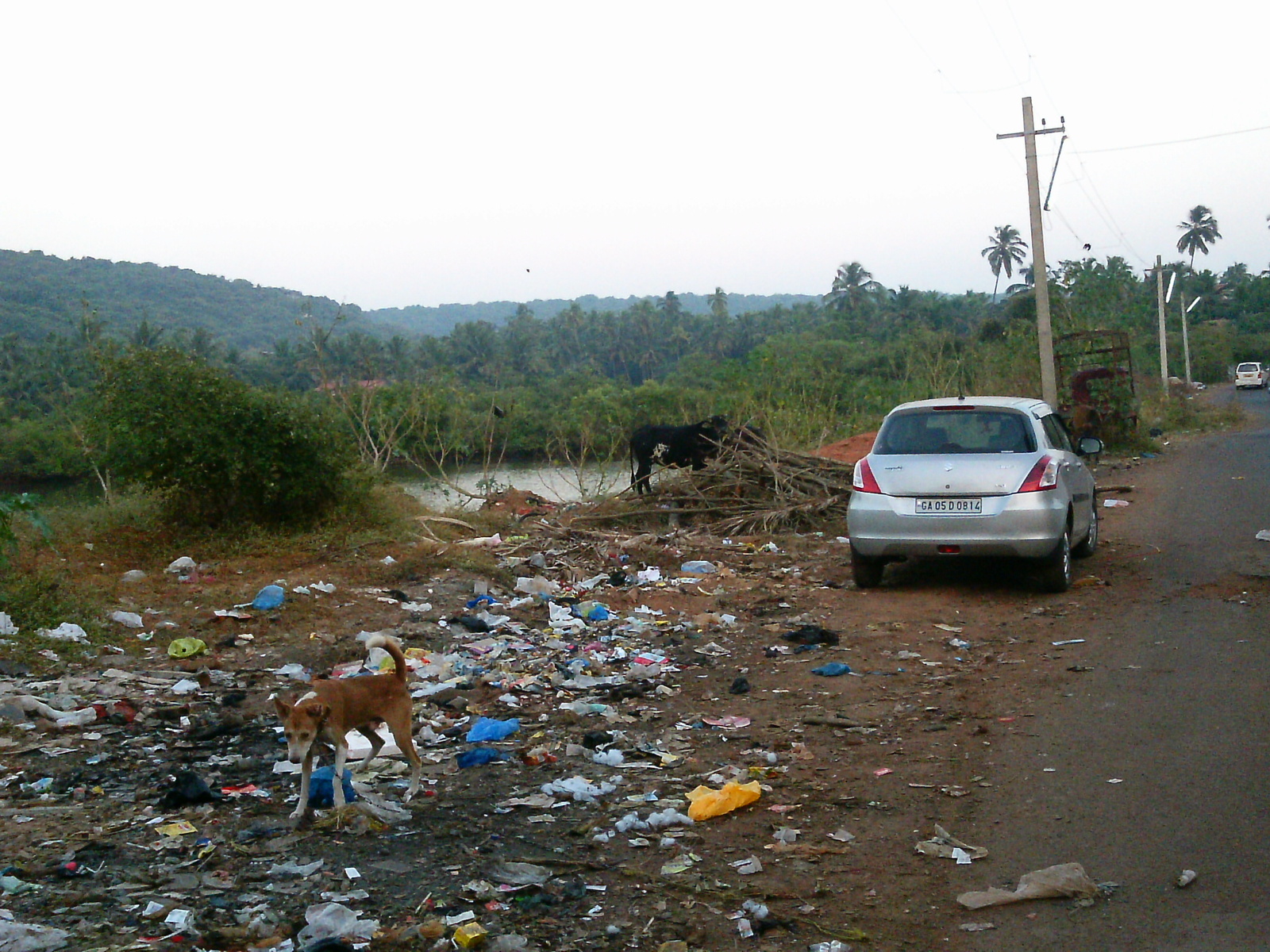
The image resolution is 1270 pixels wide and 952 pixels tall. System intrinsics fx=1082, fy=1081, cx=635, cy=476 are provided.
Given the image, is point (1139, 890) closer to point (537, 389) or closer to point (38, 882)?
point (38, 882)

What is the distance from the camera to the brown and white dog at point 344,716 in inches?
172

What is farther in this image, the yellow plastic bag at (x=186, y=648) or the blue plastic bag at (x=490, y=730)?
the yellow plastic bag at (x=186, y=648)

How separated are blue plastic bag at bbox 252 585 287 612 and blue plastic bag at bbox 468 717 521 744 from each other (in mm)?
3335

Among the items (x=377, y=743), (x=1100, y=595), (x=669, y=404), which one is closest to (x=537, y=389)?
(x=669, y=404)

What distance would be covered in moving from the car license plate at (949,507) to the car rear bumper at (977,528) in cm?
3

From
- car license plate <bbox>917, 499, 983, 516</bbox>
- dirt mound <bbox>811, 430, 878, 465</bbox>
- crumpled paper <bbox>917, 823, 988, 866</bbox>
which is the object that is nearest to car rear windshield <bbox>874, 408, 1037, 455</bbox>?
car license plate <bbox>917, 499, 983, 516</bbox>

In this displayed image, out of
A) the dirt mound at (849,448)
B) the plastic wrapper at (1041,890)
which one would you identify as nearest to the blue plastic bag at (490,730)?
the plastic wrapper at (1041,890)

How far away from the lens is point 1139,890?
11.7 feet

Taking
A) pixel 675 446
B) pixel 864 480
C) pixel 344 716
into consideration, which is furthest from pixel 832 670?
pixel 675 446

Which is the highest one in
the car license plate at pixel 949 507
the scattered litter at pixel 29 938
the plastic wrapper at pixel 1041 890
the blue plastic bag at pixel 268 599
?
the car license plate at pixel 949 507

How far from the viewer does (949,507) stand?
28.0 feet

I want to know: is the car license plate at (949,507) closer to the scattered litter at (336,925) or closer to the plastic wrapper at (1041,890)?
the plastic wrapper at (1041,890)

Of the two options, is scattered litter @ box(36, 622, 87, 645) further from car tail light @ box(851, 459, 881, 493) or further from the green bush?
car tail light @ box(851, 459, 881, 493)

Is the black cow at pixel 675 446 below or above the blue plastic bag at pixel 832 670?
above
